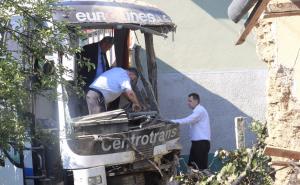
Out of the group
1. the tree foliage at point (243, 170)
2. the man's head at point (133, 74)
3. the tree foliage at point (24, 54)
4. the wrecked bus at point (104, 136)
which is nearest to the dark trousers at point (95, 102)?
the wrecked bus at point (104, 136)

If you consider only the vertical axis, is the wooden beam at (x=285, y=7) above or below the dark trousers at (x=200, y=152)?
above

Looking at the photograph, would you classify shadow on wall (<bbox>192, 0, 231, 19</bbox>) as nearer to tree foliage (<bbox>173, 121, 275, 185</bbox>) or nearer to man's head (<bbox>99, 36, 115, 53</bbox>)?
man's head (<bbox>99, 36, 115, 53</bbox>)

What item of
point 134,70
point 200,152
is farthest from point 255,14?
point 200,152

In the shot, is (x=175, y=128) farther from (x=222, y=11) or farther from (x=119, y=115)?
(x=222, y=11)

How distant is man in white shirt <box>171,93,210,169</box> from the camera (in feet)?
38.1

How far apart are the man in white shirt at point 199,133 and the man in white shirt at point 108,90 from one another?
10.4 feet

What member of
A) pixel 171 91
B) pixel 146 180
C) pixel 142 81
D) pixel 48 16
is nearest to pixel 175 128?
pixel 146 180

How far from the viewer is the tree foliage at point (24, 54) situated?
471 centimetres

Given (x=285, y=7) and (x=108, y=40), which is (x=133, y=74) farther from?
(x=285, y=7)

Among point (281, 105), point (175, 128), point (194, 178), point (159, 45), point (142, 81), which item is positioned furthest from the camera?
point (159, 45)

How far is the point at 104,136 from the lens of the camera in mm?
7562

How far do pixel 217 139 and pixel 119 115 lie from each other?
589 cm

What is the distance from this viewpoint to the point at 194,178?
6.84 metres

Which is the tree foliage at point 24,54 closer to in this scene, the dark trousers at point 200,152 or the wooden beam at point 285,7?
the wooden beam at point 285,7
